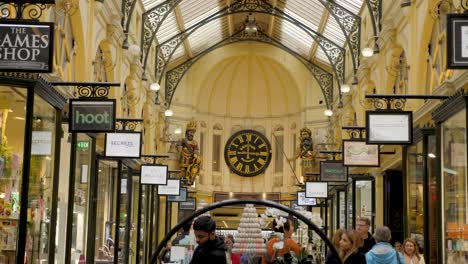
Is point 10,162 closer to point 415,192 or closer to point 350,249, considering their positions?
point 350,249

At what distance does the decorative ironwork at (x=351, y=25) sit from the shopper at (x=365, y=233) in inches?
655

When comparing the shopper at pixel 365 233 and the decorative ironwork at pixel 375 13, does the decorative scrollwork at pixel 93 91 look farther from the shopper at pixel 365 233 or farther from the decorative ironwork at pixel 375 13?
the decorative ironwork at pixel 375 13

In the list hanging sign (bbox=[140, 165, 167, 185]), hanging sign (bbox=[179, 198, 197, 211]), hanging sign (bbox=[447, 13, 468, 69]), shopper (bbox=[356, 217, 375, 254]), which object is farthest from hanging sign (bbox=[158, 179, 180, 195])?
hanging sign (bbox=[447, 13, 468, 69])

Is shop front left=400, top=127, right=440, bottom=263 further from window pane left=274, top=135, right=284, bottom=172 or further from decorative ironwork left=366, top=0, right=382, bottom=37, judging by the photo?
window pane left=274, top=135, right=284, bottom=172

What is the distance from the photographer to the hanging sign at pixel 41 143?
10.5 meters

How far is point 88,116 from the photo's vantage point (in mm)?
12625

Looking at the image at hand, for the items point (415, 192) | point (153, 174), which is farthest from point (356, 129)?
point (153, 174)

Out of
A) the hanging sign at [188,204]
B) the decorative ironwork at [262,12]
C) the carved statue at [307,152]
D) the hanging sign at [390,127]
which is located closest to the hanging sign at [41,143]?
the hanging sign at [390,127]

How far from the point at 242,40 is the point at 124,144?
20983 mm

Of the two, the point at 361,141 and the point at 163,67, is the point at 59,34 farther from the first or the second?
the point at 163,67

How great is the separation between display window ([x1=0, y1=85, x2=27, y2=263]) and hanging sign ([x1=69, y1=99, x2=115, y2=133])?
2359 mm

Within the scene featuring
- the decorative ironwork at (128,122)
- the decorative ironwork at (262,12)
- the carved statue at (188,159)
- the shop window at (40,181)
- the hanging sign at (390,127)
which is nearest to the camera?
the shop window at (40,181)

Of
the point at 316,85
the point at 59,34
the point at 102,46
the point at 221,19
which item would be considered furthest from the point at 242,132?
the point at 59,34

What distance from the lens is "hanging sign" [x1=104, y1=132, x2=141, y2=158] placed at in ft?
53.9
